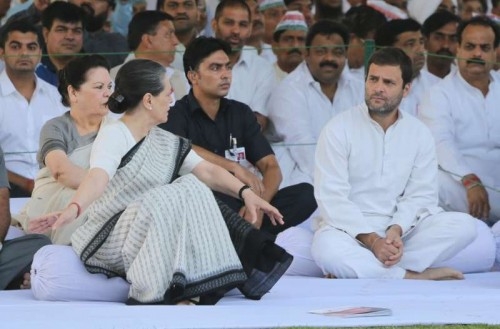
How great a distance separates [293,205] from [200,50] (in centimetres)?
110

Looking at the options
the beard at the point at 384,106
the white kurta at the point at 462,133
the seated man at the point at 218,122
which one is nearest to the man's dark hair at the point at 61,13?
the seated man at the point at 218,122

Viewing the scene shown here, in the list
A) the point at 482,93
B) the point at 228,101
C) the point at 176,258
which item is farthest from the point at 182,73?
the point at 176,258

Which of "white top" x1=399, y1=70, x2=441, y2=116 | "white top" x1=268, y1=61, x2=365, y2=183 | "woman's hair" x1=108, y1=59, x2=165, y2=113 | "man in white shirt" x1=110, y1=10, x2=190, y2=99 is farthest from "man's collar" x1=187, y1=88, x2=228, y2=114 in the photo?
"white top" x1=399, y1=70, x2=441, y2=116

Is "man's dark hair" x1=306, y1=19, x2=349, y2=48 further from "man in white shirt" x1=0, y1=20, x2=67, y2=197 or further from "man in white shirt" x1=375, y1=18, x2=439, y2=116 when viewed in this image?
"man in white shirt" x1=0, y1=20, x2=67, y2=197

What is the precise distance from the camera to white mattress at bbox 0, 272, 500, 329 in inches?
242

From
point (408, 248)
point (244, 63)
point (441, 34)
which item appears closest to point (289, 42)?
point (244, 63)

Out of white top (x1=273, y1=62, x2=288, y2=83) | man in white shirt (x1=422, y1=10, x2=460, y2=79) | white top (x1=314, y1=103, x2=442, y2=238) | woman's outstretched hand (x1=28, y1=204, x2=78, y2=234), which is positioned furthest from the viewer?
man in white shirt (x1=422, y1=10, x2=460, y2=79)

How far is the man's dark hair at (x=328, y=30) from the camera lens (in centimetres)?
998

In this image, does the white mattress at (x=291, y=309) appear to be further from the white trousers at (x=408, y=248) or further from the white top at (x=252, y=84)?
the white top at (x=252, y=84)

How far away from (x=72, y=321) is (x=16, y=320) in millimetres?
235

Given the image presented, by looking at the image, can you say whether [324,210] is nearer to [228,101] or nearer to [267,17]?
[228,101]

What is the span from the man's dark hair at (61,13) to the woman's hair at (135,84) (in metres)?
3.25

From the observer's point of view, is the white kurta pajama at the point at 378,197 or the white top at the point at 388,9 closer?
the white kurta pajama at the point at 378,197

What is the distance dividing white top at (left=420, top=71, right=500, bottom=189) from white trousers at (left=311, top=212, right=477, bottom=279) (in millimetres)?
1193
